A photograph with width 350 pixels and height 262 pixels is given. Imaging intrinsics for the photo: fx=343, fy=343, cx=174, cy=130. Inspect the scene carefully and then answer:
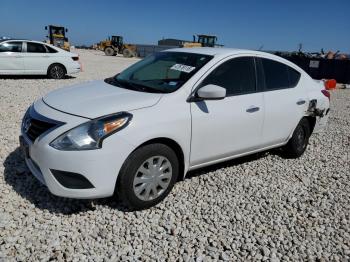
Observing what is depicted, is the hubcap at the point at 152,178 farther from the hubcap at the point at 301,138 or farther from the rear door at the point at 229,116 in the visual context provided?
the hubcap at the point at 301,138

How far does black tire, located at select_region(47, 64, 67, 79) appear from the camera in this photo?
12.5 m

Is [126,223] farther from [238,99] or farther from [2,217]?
[238,99]

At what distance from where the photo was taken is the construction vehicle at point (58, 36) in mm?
32719

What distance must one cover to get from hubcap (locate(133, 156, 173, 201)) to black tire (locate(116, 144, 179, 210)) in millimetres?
11

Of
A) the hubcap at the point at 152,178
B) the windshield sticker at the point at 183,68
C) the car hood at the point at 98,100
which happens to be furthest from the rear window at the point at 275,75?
the hubcap at the point at 152,178

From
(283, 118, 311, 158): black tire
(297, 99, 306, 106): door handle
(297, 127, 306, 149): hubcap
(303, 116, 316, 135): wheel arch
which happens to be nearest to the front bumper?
(297, 99, 306, 106): door handle

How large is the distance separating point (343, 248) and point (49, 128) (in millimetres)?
2883

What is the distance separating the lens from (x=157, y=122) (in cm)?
323

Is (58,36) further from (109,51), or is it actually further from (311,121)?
(311,121)

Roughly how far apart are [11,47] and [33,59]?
775mm

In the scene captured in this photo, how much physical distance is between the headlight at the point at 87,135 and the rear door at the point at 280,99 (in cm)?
212

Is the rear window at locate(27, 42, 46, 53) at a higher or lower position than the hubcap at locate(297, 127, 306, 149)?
higher

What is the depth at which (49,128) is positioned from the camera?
10.1ft

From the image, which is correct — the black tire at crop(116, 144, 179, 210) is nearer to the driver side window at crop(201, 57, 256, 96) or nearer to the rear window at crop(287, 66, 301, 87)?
the driver side window at crop(201, 57, 256, 96)
